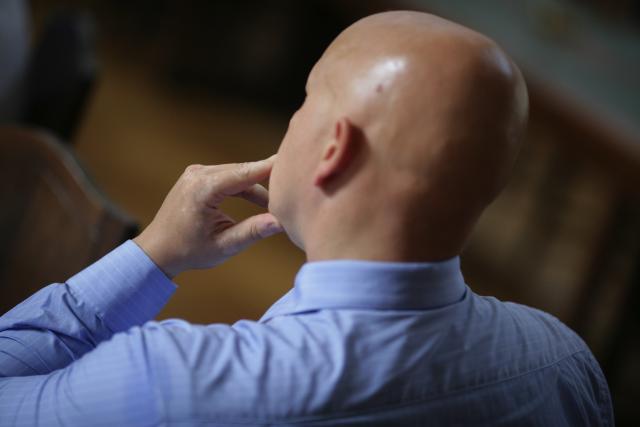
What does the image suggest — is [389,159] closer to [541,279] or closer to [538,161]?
[541,279]

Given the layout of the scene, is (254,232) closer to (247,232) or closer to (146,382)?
(247,232)

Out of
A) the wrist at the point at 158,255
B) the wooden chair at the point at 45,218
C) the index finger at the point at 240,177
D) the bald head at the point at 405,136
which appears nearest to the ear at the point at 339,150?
the bald head at the point at 405,136

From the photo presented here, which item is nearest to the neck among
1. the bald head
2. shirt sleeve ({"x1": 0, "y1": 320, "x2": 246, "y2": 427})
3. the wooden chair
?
the bald head

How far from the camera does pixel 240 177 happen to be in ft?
3.07

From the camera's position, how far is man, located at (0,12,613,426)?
28.5 inches

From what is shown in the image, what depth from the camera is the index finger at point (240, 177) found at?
3.01 ft

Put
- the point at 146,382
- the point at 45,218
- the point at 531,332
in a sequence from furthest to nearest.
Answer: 1. the point at 45,218
2. the point at 531,332
3. the point at 146,382

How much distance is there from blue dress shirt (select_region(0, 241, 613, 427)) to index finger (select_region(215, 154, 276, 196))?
142mm

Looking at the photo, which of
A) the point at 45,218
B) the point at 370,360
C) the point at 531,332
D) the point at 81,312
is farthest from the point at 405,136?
the point at 45,218

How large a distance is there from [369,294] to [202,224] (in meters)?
0.27

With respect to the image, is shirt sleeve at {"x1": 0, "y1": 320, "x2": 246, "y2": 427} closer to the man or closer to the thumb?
the man

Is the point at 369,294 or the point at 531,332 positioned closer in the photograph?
the point at 369,294

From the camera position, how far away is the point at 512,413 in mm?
840

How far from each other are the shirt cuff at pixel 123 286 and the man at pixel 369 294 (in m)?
0.14
